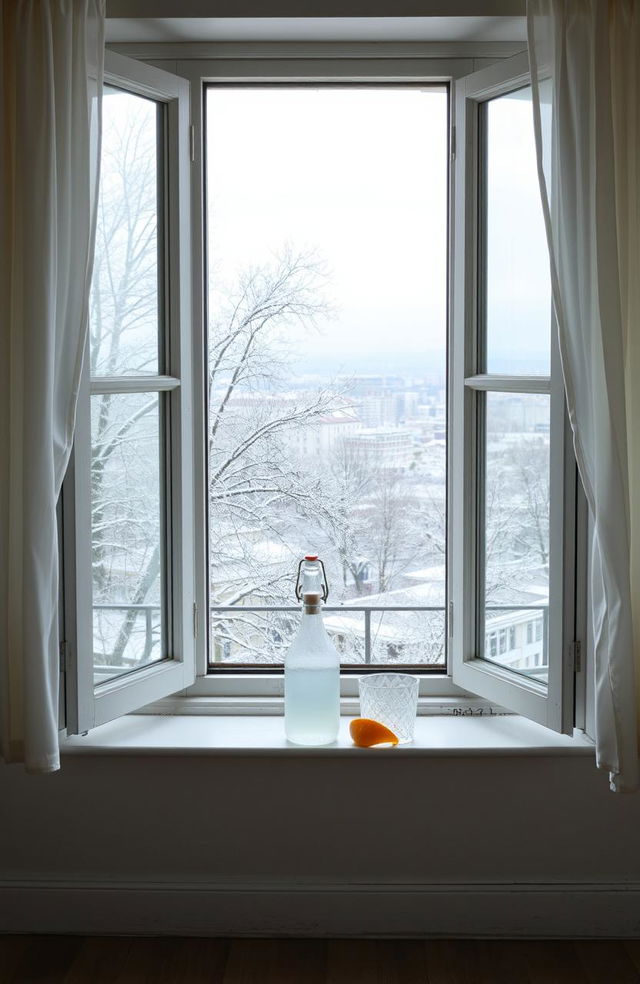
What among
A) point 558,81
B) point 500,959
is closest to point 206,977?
point 500,959

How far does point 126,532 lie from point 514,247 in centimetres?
115

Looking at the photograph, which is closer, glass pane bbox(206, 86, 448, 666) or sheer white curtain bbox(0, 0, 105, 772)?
sheer white curtain bbox(0, 0, 105, 772)

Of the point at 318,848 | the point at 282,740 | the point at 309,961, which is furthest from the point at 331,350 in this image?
the point at 309,961

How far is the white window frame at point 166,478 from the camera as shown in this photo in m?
2.30

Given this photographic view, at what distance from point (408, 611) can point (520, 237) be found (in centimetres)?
115

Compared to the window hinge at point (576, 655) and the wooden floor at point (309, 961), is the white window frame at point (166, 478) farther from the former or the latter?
the window hinge at point (576, 655)

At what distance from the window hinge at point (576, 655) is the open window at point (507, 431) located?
0.01m

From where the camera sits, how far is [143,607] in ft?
8.30

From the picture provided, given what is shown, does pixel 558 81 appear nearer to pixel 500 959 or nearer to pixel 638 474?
pixel 638 474

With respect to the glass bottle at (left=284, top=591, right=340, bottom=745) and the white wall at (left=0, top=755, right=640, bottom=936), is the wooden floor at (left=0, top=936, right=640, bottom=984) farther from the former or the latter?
the glass bottle at (left=284, top=591, right=340, bottom=745)

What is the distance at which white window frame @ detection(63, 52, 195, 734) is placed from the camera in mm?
2301

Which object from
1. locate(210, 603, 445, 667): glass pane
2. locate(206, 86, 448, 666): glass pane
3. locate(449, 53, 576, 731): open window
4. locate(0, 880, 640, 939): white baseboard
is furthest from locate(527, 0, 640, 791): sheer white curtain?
locate(210, 603, 445, 667): glass pane

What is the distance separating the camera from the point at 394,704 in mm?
2428

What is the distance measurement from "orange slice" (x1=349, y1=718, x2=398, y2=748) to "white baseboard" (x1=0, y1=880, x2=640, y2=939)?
1.15 feet
